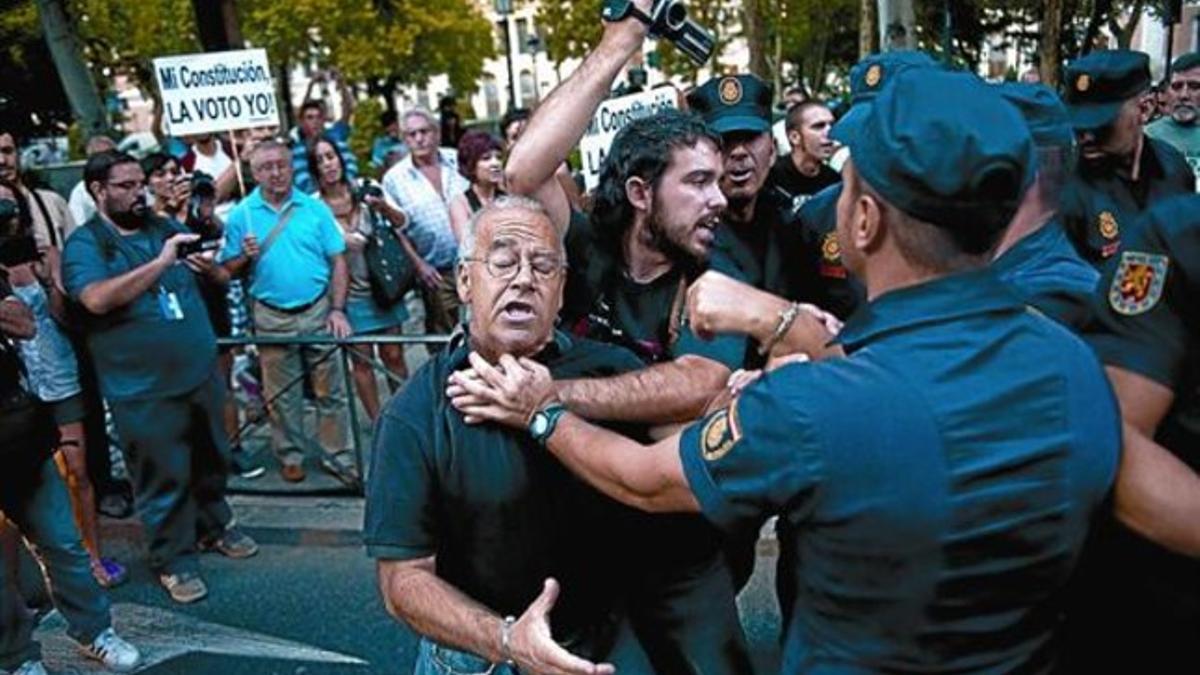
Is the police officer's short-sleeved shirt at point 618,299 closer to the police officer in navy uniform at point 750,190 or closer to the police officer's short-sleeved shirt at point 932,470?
the police officer in navy uniform at point 750,190

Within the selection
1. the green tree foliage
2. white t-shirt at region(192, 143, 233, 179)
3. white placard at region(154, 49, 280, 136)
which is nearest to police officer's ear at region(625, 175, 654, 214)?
white placard at region(154, 49, 280, 136)

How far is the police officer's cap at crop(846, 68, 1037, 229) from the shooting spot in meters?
1.49

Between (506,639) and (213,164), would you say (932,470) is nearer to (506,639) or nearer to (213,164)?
(506,639)

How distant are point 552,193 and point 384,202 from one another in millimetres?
4059

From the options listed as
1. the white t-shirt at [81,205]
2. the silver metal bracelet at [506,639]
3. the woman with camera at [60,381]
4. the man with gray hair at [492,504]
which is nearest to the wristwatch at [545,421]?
the man with gray hair at [492,504]

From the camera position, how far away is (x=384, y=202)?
669 centimetres

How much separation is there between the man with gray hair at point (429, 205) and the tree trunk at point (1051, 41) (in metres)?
12.4

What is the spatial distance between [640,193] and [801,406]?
5.29 ft

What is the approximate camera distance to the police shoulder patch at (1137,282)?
1.87 m

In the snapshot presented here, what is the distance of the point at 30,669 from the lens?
407cm

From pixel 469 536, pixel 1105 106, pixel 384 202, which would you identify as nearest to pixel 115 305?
pixel 384 202

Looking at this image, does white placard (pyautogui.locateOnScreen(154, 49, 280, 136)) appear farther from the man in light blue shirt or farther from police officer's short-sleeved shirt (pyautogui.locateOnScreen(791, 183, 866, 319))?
police officer's short-sleeved shirt (pyautogui.locateOnScreen(791, 183, 866, 319))

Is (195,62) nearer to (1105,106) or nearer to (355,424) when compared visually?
(355,424)

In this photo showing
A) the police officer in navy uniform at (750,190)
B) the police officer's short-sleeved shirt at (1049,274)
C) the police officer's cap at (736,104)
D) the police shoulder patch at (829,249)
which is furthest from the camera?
the police officer's cap at (736,104)
